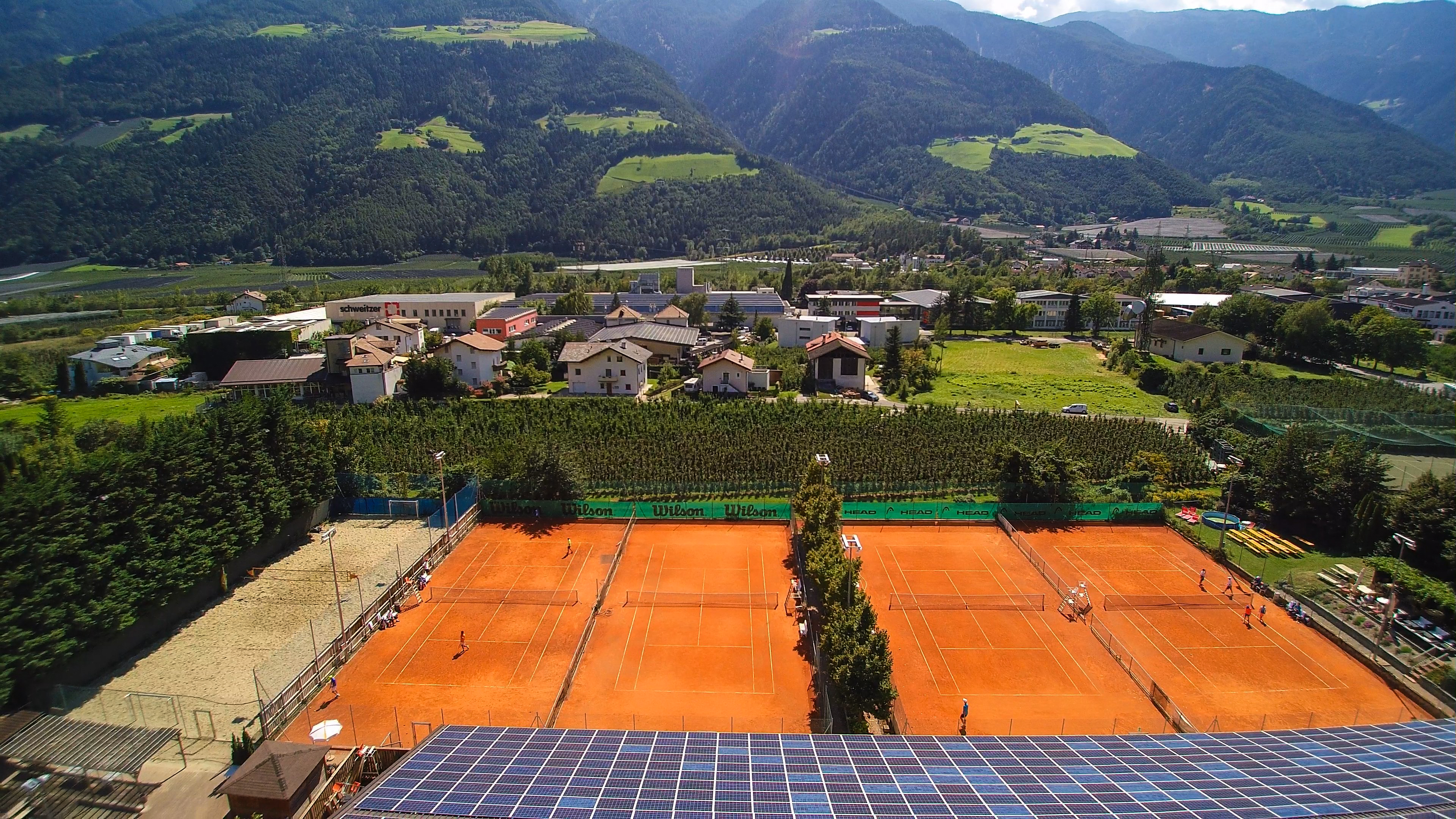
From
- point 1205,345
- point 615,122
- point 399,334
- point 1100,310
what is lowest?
point 1205,345

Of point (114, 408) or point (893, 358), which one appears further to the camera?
point (893, 358)

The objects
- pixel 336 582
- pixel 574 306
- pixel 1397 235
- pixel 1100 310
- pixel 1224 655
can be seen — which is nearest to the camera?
pixel 1224 655

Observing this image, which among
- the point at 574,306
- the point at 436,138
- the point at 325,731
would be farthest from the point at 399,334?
the point at 436,138

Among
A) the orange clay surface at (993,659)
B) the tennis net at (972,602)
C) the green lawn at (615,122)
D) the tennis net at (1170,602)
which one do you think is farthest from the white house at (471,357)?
the green lawn at (615,122)

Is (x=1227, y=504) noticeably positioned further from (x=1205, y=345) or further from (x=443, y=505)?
(x=1205, y=345)

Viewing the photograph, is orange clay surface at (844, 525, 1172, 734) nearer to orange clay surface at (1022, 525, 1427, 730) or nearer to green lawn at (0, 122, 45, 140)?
orange clay surface at (1022, 525, 1427, 730)

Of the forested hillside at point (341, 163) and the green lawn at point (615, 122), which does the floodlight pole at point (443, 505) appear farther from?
the green lawn at point (615, 122)
